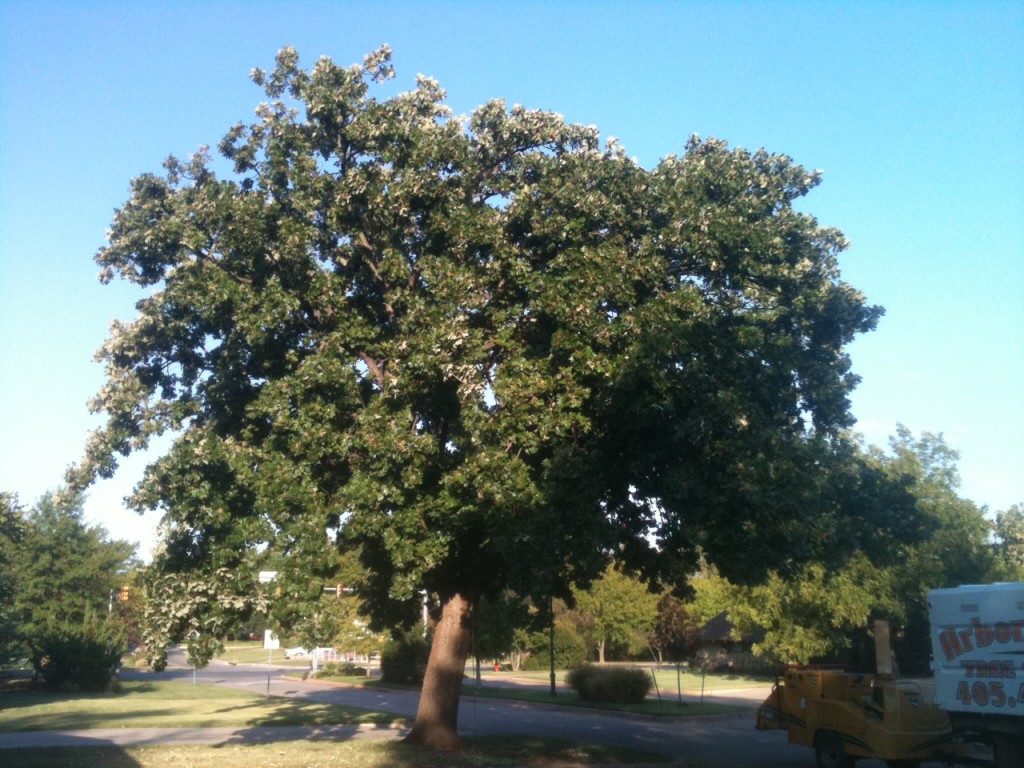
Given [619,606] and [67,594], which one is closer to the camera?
[67,594]

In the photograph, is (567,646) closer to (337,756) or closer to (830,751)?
(830,751)

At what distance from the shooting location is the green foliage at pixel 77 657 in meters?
39.5

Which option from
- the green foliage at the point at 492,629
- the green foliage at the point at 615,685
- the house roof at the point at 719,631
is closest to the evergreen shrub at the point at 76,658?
the green foliage at the point at 492,629

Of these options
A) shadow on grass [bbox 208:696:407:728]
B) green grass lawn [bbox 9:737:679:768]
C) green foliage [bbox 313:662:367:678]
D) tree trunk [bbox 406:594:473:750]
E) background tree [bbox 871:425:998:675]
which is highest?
background tree [bbox 871:425:998:675]

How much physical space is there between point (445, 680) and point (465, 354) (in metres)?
7.75

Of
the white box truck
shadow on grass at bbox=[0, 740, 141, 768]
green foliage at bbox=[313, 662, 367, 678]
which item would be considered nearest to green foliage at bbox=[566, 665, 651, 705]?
the white box truck

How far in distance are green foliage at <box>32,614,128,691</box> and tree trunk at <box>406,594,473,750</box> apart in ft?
91.4

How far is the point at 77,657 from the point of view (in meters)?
39.5

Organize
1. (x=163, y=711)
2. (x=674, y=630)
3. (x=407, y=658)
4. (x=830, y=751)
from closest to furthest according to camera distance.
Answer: (x=830, y=751)
(x=163, y=711)
(x=674, y=630)
(x=407, y=658)

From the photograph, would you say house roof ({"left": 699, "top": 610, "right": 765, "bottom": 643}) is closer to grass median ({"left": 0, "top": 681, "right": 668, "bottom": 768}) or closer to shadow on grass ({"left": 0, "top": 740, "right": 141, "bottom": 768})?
grass median ({"left": 0, "top": 681, "right": 668, "bottom": 768})

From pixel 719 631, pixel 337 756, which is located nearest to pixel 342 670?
pixel 719 631

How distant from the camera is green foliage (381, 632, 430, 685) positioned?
145ft

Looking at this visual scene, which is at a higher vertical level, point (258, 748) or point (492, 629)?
point (492, 629)

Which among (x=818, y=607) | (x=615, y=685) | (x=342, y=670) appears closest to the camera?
(x=615, y=685)
